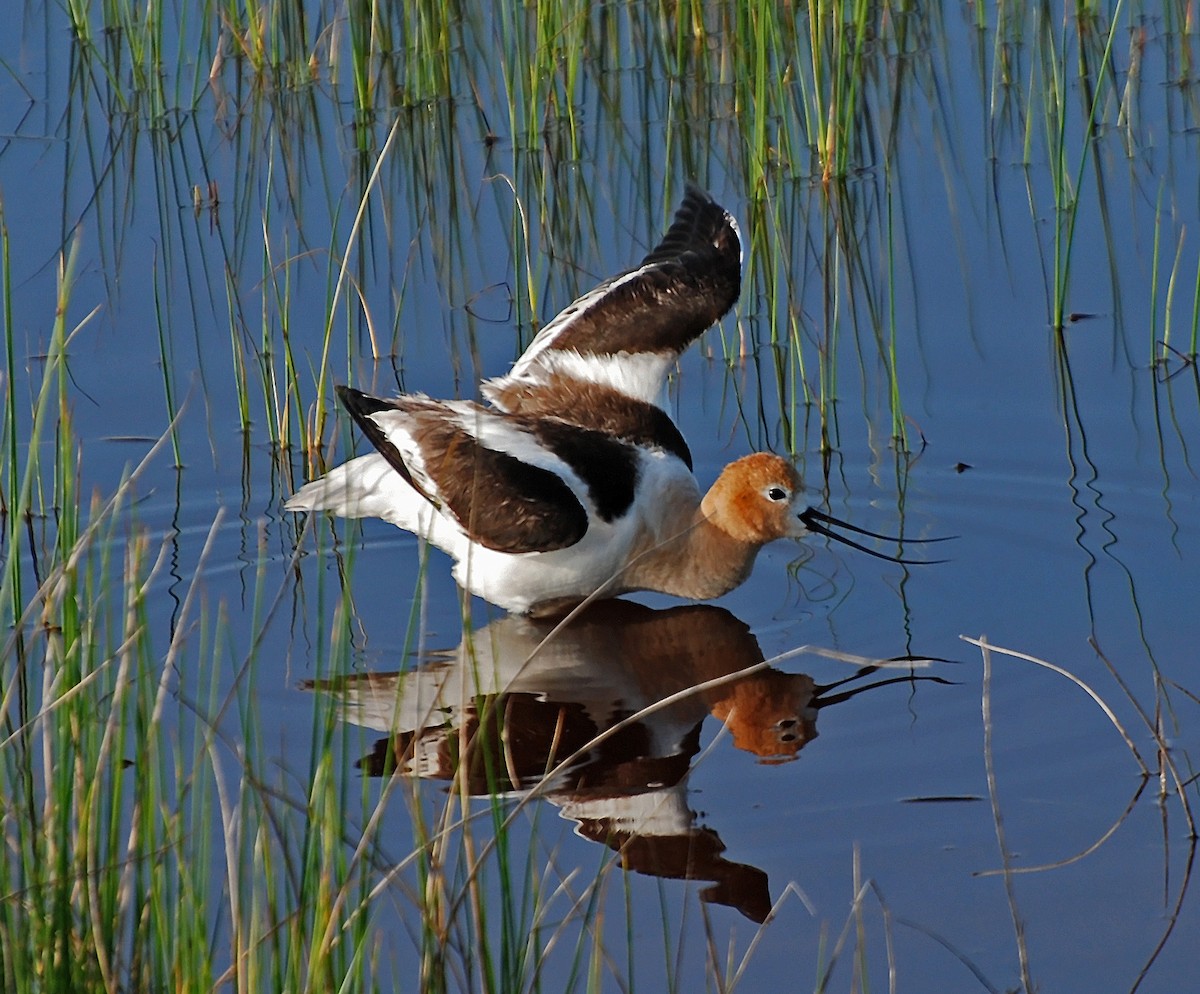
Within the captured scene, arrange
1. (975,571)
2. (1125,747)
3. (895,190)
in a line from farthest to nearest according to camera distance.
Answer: (895,190), (975,571), (1125,747)

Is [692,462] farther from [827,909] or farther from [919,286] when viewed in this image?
[827,909]

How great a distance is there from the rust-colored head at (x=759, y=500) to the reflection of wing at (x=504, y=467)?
30 cm

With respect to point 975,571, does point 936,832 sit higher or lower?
lower

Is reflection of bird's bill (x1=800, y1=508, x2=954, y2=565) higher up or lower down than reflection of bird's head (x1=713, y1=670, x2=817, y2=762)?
higher up

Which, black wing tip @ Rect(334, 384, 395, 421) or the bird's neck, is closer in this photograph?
black wing tip @ Rect(334, 384, 395, 421)

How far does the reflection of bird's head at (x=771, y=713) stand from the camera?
488 cm

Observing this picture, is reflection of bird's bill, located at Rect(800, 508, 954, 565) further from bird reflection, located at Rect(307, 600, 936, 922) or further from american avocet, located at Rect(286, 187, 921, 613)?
bird reflection, located at Rect(307, 600, 936, 922)

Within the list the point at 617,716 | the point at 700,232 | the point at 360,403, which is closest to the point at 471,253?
the point at 700,232

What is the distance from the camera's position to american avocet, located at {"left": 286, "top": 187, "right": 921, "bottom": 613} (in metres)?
5.54

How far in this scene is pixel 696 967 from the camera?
382cm

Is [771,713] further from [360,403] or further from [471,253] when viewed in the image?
[471,253]

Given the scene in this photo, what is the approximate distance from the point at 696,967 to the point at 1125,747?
4.60 ft

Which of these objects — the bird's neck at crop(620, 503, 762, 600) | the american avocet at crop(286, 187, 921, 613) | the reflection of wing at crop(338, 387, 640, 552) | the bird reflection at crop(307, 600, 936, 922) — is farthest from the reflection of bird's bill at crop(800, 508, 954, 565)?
the reflection of wing at crop(338, 387, 640, 552)

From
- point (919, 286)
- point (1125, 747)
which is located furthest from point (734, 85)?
point (1125, 747)
